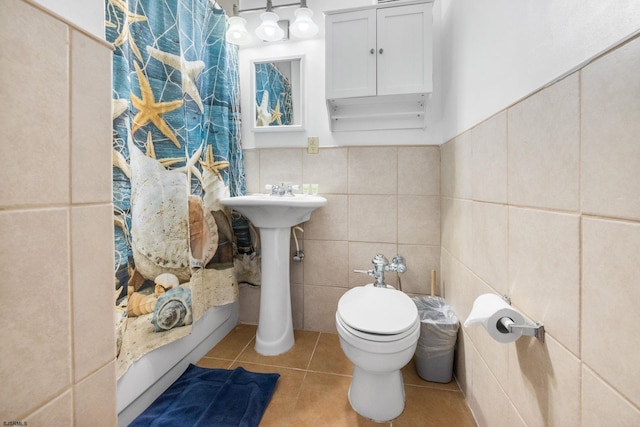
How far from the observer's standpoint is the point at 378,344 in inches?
41.8

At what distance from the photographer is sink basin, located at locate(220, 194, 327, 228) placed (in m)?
1.42

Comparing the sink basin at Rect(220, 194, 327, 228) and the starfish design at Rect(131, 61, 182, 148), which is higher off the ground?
the starfish design at Rect(131, 61, 182, 148)

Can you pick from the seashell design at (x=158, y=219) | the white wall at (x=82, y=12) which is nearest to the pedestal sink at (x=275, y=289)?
the seashell design at (x=158, y=219)

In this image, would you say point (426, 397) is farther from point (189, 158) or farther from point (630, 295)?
point (189, 158)

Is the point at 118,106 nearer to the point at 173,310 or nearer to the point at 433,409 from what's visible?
the point at 173,310

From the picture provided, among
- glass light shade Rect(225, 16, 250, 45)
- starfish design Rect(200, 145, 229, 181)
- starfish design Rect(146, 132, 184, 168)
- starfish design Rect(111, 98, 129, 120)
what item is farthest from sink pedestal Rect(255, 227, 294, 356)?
glass light shade Rect(225, 16, 250, 45)

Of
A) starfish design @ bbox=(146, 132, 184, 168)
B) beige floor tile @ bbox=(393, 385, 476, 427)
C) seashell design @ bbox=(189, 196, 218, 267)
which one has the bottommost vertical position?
beige floor tile @ bbox=(393, 385, 476, 427)

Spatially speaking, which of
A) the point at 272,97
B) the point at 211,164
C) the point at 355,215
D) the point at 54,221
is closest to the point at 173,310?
the point at 211,164

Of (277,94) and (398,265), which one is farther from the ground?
(277,94)

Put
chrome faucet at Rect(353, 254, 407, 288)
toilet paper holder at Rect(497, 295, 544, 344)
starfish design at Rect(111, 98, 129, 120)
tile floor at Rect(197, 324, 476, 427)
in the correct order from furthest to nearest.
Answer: chrome faucet at Rect(353, 254, 407, 288) → tile floor at Rect(197, 324, 476, 427) → starfish design at Rect(111, 98, 129, 120) → toilet paper holder at Rect(497, 295, 544, 344)

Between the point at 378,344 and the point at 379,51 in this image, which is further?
the point at 379,51

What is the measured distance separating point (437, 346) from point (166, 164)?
5.04 ft

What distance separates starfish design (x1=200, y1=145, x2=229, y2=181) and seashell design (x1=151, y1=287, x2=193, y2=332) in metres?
0.65

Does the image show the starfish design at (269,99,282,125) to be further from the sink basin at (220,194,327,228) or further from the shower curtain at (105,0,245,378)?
the sink basin at (220,194,327,228)
